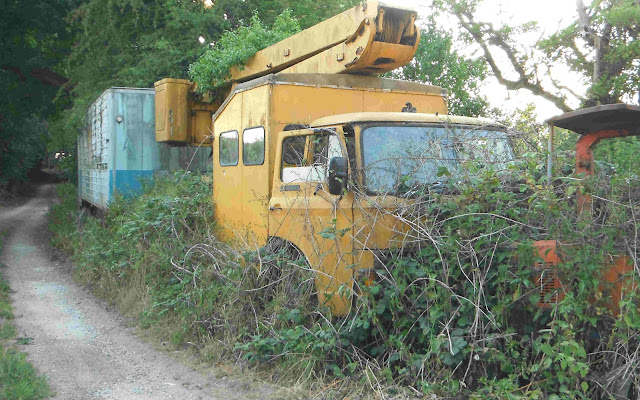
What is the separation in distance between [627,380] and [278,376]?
9.77 ft

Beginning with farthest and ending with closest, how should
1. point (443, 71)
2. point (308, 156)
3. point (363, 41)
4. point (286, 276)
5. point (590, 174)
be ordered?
point (443, 71) → point (363, 41) → point (308, 156) → point (286, 276) → point (590, 174)

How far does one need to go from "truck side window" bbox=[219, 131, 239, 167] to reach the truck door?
53.8 inches

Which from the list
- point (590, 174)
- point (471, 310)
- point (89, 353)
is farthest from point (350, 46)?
point (89, 353)

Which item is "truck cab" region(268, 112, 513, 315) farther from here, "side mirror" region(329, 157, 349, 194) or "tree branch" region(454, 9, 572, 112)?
"tree branch" region(454, 9, 572, 112)

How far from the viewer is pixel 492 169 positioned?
5273 millimetres

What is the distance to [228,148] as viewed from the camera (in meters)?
8.38

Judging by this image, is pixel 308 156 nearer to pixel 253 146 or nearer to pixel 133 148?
pixel 253 146

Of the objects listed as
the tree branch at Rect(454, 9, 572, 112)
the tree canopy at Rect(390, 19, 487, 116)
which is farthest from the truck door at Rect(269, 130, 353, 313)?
the tree branch at Rect(454, 9, 572, 112)

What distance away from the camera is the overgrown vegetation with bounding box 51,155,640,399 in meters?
4.56

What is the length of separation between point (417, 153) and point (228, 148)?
3.26 meters

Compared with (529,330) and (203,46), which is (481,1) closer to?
(203,46)

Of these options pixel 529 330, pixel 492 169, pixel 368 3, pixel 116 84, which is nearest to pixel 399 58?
pixel 368 3

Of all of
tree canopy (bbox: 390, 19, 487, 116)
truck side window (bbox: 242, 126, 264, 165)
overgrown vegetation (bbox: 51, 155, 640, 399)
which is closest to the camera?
overgrown vegetation (bbox: 51, 155, 640, 399)

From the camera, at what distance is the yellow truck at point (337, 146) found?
5.72 metres
